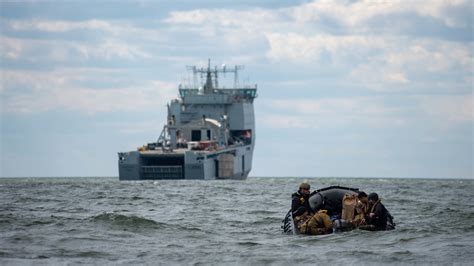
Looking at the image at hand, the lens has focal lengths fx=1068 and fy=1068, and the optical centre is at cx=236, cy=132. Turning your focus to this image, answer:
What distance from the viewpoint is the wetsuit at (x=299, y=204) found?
25188mm

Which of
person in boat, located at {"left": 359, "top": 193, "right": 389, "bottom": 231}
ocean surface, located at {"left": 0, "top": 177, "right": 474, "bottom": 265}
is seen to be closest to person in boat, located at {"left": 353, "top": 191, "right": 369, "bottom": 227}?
person in boat, located at {"left": 359, "top": 193, "right": 389, "bottom": 231}

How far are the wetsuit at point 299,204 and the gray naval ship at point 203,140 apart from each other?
5486 centimetres

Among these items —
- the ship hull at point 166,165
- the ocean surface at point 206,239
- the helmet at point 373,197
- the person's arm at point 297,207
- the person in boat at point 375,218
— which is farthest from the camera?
the ship hull at point 166,165

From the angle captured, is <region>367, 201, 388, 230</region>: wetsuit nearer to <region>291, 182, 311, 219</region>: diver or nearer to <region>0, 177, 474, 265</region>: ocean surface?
<region>0, 177, 474, 265</region>: ocean surface

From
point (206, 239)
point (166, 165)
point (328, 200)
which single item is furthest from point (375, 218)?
point (166, 165)

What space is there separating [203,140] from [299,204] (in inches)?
2663

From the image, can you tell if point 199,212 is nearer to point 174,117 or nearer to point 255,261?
point 255,261

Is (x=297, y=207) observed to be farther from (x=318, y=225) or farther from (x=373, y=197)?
(x=373, y=197)

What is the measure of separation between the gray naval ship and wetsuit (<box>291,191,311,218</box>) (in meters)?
54.9

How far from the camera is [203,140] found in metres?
92.8

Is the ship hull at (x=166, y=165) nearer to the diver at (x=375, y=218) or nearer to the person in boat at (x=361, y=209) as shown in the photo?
the person in boat at (x=361, y=209)

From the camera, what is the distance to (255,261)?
811 inches

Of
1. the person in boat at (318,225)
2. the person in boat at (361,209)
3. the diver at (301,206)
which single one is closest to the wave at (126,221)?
the diver at (301,206)

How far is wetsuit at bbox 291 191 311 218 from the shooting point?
2519 cm
